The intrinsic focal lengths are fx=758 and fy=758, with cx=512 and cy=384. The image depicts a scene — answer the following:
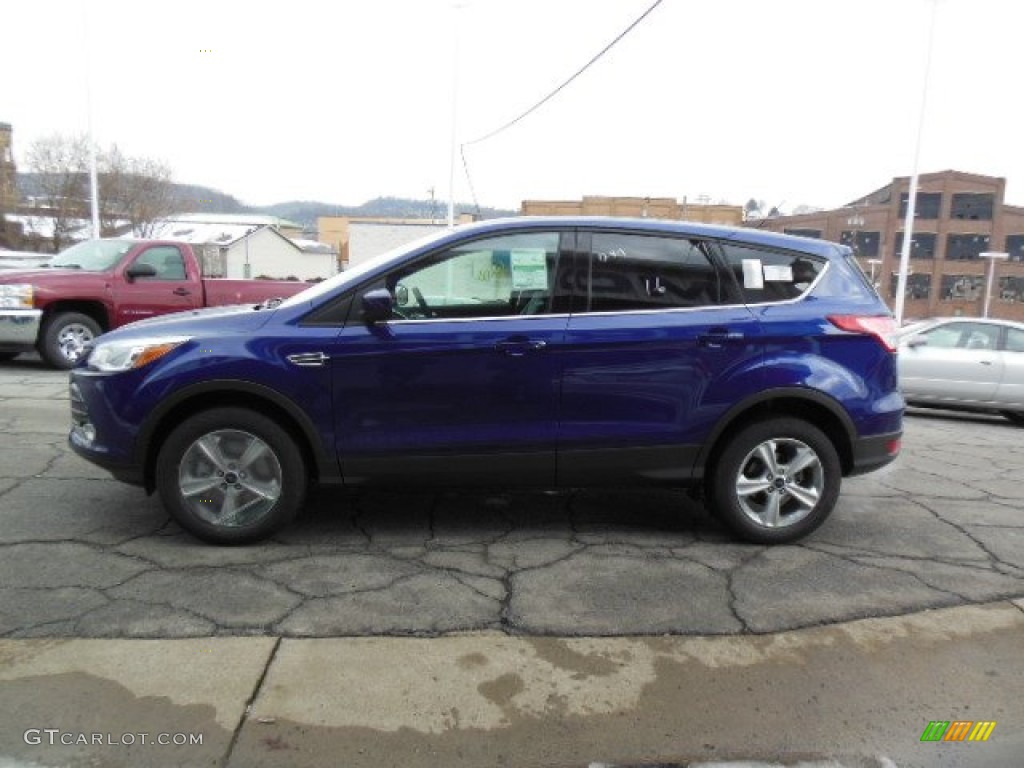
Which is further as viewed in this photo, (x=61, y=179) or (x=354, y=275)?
(x=61, y=179)

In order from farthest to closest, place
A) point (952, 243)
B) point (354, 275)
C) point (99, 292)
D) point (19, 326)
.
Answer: point (952, 243), point (99, 292), point (19, 326), point (354, 275)

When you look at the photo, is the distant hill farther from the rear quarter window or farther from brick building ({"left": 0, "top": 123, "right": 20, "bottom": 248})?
the rear quarter window

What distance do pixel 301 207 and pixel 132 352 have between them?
329ft

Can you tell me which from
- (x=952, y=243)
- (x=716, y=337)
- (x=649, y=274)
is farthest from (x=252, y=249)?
(x=716, y=337)

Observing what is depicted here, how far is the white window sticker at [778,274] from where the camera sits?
166 inches

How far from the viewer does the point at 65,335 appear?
31.9 ft

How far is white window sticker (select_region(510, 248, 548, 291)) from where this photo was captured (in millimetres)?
4055

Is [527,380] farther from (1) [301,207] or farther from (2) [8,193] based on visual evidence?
(1) [301,207]

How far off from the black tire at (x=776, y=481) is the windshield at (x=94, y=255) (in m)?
8.80

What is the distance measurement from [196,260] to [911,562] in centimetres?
956

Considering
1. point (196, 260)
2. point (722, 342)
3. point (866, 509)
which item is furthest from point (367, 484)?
point (196, 260)

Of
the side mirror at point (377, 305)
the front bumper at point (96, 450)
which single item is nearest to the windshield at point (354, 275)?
the side mirror at point (377, 305)

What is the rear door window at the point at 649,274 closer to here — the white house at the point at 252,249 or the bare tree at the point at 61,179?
the bare tree at the point at 61,179

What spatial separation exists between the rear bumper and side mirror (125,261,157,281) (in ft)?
28.8
